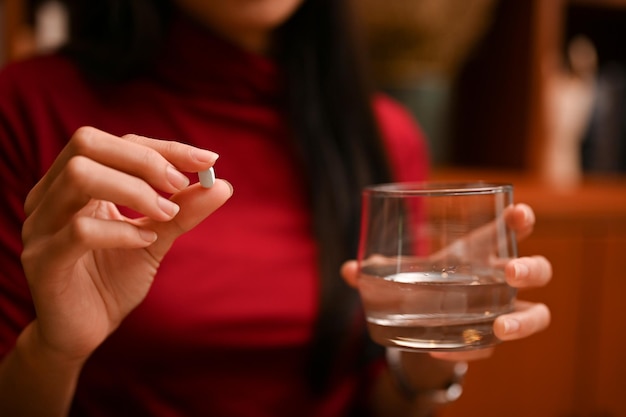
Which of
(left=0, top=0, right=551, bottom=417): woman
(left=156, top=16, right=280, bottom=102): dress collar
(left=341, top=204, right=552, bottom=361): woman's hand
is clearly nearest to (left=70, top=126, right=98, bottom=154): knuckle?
(left=0, top=0, right=551, bottom=417): woman

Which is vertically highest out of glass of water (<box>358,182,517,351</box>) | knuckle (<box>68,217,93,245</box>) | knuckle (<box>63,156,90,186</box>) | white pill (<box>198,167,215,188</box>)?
knuckle (<box>63,156,90,186</box>)

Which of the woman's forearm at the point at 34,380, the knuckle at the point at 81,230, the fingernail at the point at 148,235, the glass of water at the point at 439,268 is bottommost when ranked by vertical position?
the woman's forearm at the point at 34,380

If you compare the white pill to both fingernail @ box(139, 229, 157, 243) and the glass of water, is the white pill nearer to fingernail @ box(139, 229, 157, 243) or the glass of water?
fingernail @ box(139, 229, 157, 243)

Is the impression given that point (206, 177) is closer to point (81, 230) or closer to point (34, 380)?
point (81, 230)

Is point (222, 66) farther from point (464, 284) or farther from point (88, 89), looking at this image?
point (464, 284)

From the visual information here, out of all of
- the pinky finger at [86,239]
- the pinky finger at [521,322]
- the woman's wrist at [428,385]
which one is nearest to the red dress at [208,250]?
the woman's wrist at [428,385]

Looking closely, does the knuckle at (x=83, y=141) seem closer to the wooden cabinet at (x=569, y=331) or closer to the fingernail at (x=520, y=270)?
the fingernail at (x=520, y=270)
